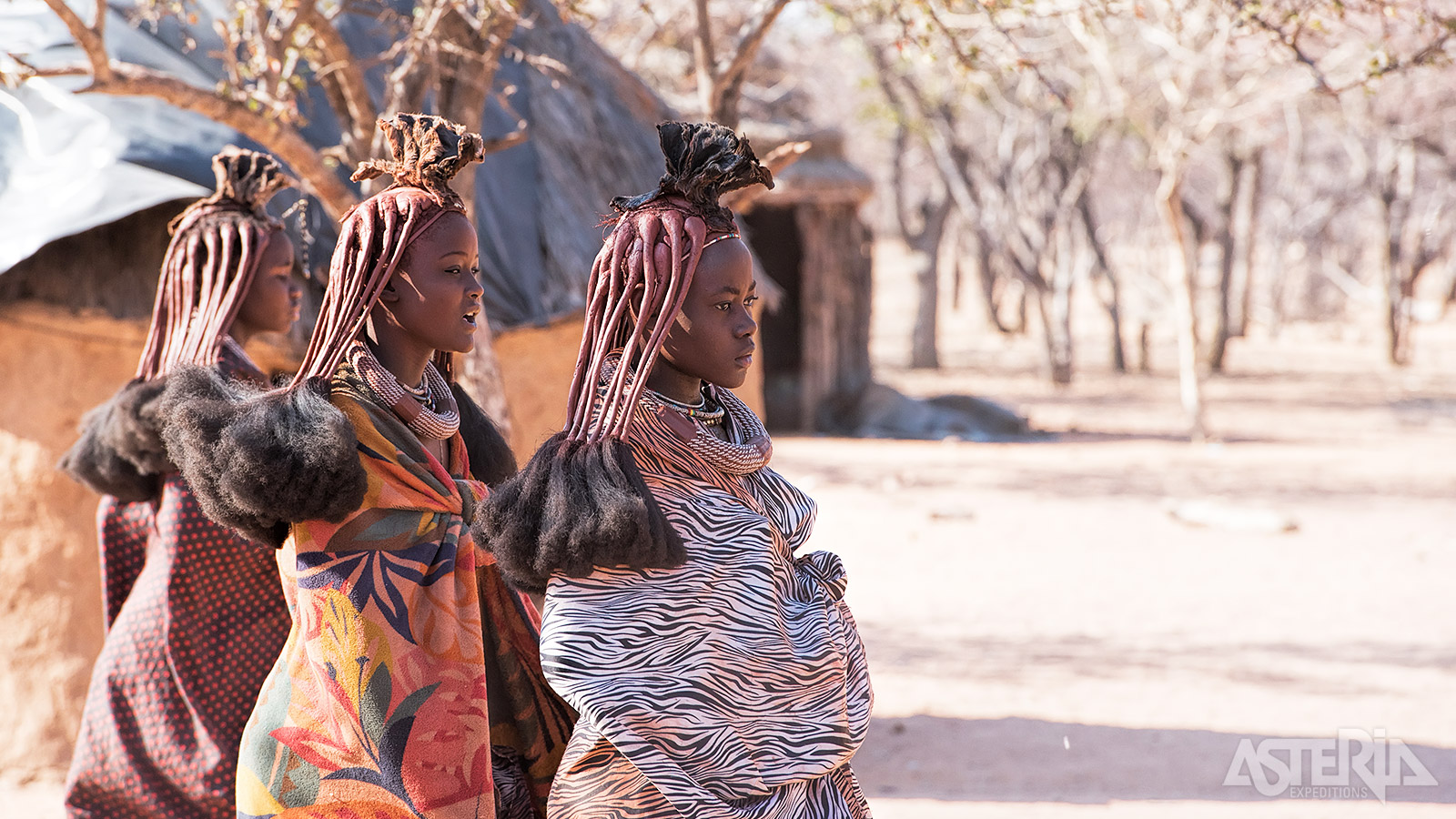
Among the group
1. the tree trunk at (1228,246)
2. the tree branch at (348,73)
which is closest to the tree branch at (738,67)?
the tree branch at (348,73)

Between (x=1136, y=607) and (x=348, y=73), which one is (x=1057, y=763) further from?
(x=348, y=73)

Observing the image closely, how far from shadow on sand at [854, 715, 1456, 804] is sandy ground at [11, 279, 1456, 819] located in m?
0.01

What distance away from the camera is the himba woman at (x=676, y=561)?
2154 mm

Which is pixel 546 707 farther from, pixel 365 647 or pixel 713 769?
pixel 713 769

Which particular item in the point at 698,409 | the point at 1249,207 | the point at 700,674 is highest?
the point at 1249,207

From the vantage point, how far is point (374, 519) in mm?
2521

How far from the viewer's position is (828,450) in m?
12.5

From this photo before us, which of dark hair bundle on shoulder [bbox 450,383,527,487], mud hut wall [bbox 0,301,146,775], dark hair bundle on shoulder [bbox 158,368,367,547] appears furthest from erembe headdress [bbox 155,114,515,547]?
mud hut wall [bbox 0,301,146,775]

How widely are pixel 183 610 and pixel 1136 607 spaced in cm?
543

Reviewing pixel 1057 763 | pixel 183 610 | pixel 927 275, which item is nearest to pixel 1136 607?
pixel 1057 763

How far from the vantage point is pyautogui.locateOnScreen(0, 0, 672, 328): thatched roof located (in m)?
4.49

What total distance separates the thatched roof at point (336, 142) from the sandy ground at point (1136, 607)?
2040 mm

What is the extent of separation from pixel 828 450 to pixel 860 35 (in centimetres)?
476

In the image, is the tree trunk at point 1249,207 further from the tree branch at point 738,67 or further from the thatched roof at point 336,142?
the tree branch at point 738,67
